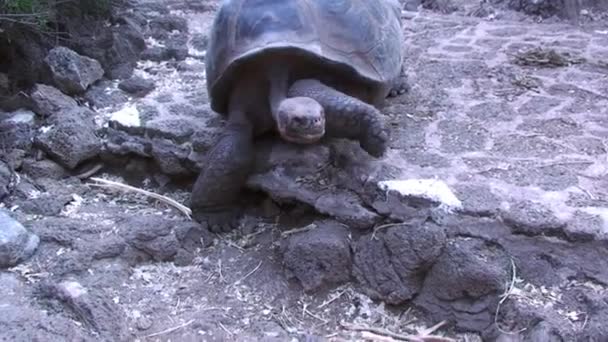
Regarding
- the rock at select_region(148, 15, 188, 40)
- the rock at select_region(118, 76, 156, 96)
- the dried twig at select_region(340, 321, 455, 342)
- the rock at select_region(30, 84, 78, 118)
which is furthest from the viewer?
the rock at select_region(148, 15, 188, 40)

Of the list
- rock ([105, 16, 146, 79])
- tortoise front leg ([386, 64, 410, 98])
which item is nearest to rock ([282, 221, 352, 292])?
tortoise front leg ([386, 64, 410, 98])

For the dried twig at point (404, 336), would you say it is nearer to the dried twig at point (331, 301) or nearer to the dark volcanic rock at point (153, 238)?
the dried twig at point (331, 301)

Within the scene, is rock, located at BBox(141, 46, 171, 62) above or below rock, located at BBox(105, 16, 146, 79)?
below

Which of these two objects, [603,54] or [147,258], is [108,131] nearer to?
[147,258]

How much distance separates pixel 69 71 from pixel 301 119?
1.58m

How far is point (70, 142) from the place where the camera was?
3.13 m

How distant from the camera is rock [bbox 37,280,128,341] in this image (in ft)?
7.16

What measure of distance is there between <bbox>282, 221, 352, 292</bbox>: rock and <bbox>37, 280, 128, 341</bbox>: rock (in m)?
0.58

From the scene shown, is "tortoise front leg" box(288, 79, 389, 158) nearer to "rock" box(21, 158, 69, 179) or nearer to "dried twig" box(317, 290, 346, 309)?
"dried twig" box(317, 290, 346, 309)

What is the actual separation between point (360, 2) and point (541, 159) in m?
0.88

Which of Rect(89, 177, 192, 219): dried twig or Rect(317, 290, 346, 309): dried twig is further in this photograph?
Rect(89, 177, 192, 219): dried twig

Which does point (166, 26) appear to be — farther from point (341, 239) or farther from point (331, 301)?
point (331, 301)

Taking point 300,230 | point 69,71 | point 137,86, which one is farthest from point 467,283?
point 69,71

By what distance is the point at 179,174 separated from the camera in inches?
121
